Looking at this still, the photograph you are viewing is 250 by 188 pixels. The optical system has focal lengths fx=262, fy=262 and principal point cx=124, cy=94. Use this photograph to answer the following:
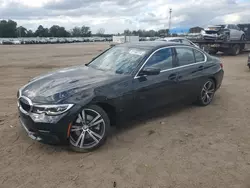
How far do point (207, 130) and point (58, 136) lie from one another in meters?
2.77

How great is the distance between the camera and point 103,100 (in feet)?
13.4

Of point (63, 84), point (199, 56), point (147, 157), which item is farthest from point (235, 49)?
point (63, 84)

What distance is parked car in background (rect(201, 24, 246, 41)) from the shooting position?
1894 centimetres

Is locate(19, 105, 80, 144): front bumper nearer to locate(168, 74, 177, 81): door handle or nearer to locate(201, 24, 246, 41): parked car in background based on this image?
locate(168, 74, 177, 81): door handle

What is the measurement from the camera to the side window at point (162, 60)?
4.98 m

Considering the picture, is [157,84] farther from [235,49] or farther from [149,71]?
[235,49]

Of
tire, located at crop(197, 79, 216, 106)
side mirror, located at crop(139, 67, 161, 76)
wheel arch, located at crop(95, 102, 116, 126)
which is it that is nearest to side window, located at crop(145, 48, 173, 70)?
side mirror, located at crop(139, 67, 161, 76)

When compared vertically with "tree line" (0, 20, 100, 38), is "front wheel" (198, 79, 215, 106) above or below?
below

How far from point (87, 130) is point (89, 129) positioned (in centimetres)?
4

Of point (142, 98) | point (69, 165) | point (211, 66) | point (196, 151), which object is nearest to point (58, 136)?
point (69, 165)

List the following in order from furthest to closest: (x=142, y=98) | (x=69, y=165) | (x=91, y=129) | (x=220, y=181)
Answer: (x=142, y=98), (x=91, y=129), (x=69, y=165), (x=220, y=181)

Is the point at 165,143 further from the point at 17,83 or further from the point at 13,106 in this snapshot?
the point at 17,83

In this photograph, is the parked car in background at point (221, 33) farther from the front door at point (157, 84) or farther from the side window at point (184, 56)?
the front door at point (157, 84)

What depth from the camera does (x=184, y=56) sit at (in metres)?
5.76
